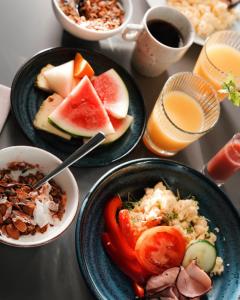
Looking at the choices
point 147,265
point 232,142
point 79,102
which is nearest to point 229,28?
point 232,142

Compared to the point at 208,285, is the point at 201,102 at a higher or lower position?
higher

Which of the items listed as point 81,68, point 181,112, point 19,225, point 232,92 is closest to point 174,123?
point 181,112

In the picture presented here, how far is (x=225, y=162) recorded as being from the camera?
1.61 metres

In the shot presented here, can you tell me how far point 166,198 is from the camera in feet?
4.84

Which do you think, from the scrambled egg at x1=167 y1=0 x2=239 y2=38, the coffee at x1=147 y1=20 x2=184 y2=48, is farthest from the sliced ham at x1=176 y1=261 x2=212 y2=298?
the scrambled egg at x1=167 y1=0 x2=239 y2=38

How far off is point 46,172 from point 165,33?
2.43 feet

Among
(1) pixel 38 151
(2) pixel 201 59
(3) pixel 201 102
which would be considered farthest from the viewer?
(2) pixel 201 59

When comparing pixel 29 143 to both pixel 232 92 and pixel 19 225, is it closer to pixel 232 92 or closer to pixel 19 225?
pixel 19 225

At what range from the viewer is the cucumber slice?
1.38 metres

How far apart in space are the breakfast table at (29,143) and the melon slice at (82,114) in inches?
5.0

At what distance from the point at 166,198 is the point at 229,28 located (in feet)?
3.12

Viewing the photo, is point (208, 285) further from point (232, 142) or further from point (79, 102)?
point (79, 102)

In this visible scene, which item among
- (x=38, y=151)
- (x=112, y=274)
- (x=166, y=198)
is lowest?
(x=112, y=274)

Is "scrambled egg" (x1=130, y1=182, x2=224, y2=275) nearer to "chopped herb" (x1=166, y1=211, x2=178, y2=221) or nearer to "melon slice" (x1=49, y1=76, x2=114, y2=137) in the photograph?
"chopped herb" (x1=166, y1=211, x2=178, y2=221)
